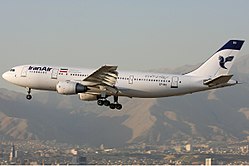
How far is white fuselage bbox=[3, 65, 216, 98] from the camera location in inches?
3243

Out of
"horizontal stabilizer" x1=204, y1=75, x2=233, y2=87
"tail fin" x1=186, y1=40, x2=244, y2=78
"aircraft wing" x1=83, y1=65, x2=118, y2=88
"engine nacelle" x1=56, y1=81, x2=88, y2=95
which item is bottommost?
"horizontal stabilizer" x1=204, y1=75, x2=233, y2=87

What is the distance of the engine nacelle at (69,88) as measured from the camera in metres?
81.8

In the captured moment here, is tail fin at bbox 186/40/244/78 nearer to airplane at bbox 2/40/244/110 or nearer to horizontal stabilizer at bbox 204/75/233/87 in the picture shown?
airplane at bbox 2/40/244/110

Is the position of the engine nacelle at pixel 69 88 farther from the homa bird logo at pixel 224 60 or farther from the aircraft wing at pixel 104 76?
the homa bird logo at pixel 224 60

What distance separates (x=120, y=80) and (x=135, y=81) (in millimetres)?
2099

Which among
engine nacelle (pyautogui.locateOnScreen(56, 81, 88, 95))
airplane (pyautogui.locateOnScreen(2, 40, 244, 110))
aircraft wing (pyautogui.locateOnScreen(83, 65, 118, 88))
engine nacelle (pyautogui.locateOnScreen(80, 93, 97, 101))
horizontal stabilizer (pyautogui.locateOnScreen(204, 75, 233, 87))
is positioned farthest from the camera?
engine nacelle (pyautogui.locateOnScreen(80, 93, 97, 101))

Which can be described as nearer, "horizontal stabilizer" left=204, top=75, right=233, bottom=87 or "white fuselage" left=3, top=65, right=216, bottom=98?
"horizontal stabilizer" left=204, top=75, right=233, bottom=87

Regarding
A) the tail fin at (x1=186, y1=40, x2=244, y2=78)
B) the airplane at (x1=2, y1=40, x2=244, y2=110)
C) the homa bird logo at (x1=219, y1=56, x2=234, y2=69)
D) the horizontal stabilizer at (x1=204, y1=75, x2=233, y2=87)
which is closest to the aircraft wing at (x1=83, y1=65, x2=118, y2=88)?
the airplane at (x1=2, y1=40, x2=244, y2=110)

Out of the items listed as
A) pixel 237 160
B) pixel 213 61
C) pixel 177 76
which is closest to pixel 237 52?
pixel 213 61

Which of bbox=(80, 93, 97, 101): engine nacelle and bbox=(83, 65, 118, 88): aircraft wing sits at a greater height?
bbox=(83, 65, 118, 88): aircraft wing

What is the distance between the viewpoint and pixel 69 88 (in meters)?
81.9

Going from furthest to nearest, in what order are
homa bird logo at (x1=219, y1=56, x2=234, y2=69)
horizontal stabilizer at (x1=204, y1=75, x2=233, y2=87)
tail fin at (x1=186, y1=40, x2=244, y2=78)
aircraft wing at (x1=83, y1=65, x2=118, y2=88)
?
homa bird logo at (x1=219, y1=56, x2=234, y2=69)
tail fin at (x1=186, y1=40, x2=244, y2=78)
aircraft wing at (x1=83, y1=65, x2=118, y2=88)
horizontal stabilizer at (x1=204, y1=75, x2=233, y2=87)

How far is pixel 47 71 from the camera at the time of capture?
277ft

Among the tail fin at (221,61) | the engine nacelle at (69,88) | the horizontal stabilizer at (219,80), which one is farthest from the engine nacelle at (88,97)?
the horizontal stabilizer at (219,80)
